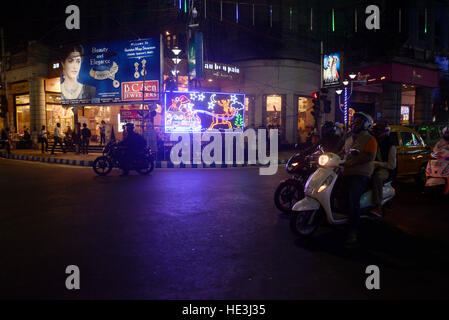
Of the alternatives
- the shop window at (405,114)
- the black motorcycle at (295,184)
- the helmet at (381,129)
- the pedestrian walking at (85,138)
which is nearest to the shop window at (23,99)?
the pedestrian walking at (85,138)

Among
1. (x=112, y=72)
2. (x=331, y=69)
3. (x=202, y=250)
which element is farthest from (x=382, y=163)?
(x=112, y=72)

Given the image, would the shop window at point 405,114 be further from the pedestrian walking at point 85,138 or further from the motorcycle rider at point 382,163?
the motorcycle rider at point 382,163

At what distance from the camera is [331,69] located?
21156mm

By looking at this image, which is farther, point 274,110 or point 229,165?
point 274,110

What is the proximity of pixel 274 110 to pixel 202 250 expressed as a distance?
20700 mm

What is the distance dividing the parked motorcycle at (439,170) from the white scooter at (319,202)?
3959 mm

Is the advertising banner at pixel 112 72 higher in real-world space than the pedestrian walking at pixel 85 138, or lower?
higher

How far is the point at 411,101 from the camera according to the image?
102ft

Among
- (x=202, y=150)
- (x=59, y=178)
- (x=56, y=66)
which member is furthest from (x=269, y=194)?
(x=56, y=66)

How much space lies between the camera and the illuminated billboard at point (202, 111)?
60.5 feet

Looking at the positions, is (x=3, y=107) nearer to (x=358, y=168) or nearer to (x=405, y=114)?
(x=358, y=168)
